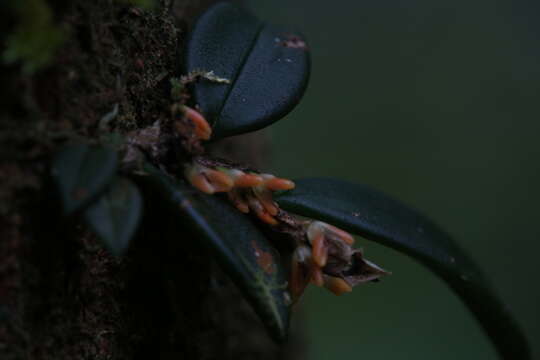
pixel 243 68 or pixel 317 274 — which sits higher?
pixel 243 68

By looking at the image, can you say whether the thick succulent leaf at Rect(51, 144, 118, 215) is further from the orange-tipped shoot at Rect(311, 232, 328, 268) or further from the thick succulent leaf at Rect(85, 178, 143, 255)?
the orange-tipped shoot at Rect(311, 232, 328, 268)

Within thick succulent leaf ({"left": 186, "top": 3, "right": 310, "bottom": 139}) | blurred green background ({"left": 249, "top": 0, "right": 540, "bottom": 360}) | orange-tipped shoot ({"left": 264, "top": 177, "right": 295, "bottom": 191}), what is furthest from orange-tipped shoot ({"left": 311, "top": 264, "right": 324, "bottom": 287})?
blurred green background ({"left": 249, "top": 0, "right": 540, "bottom": 360})

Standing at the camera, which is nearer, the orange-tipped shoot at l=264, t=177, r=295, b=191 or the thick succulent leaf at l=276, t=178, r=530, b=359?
the orange-tipped shoot at l=264, t=177, r=295, b=191

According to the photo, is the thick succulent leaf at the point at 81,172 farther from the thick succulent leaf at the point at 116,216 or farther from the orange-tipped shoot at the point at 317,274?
the orange-tipped shoot at the point at 317,274

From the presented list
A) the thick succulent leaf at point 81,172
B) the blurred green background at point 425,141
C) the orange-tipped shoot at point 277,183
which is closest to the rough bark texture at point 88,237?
the thick succulent leaf at point 81,172

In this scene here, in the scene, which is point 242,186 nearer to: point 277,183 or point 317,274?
point 277,183

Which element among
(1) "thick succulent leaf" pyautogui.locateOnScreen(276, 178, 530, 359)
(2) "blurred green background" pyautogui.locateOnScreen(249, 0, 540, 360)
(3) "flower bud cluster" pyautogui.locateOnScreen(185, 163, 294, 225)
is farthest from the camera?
(2) "blurred green background" pyautogui.locateOnScreen(249, 0, 540, 360)

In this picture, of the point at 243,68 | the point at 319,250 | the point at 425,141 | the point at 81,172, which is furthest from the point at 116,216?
the point at 425,141

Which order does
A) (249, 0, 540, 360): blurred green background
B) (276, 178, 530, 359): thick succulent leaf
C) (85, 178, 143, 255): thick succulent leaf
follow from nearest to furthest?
(85, 178, 143, 255): thick succulent leaf, (276, 178, 530, 359): thick succulent leaf, (249, 0, 540, 360): blurred green background
